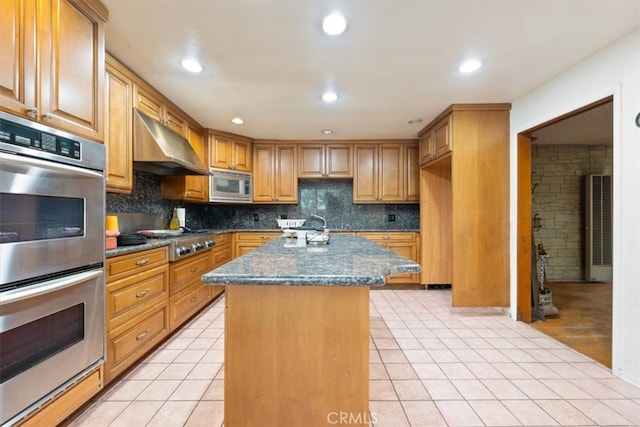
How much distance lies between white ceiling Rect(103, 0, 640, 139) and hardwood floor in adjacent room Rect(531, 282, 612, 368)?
2.34m

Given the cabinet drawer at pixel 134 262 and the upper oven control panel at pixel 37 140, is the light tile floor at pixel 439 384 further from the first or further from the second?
the upper oven control panel at pixel 37 140

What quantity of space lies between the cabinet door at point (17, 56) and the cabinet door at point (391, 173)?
3814 millimetres

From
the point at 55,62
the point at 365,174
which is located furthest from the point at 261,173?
the point at 55,62

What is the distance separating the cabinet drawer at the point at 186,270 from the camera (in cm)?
238

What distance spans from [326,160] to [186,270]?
2.61m

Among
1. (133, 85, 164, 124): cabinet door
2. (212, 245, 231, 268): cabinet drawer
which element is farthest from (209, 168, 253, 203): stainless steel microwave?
(133, 85, 164, 124): cabinet door

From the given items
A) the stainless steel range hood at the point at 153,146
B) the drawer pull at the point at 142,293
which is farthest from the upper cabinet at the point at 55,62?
the drawer pull at the point at 142,293

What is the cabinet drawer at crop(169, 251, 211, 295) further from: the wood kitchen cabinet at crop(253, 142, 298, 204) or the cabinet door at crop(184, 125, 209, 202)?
the wood kitchen cabinet at crop(253, 142, 298, 204)

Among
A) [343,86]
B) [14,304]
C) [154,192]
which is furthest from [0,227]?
[343,86]

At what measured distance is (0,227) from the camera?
3.44 feet

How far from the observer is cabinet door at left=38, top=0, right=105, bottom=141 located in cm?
125

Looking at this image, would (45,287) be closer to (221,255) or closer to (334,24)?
(334,24)

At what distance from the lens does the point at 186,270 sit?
259 centimetres

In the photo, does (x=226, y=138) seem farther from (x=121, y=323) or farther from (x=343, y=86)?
(x=121, y=323)
